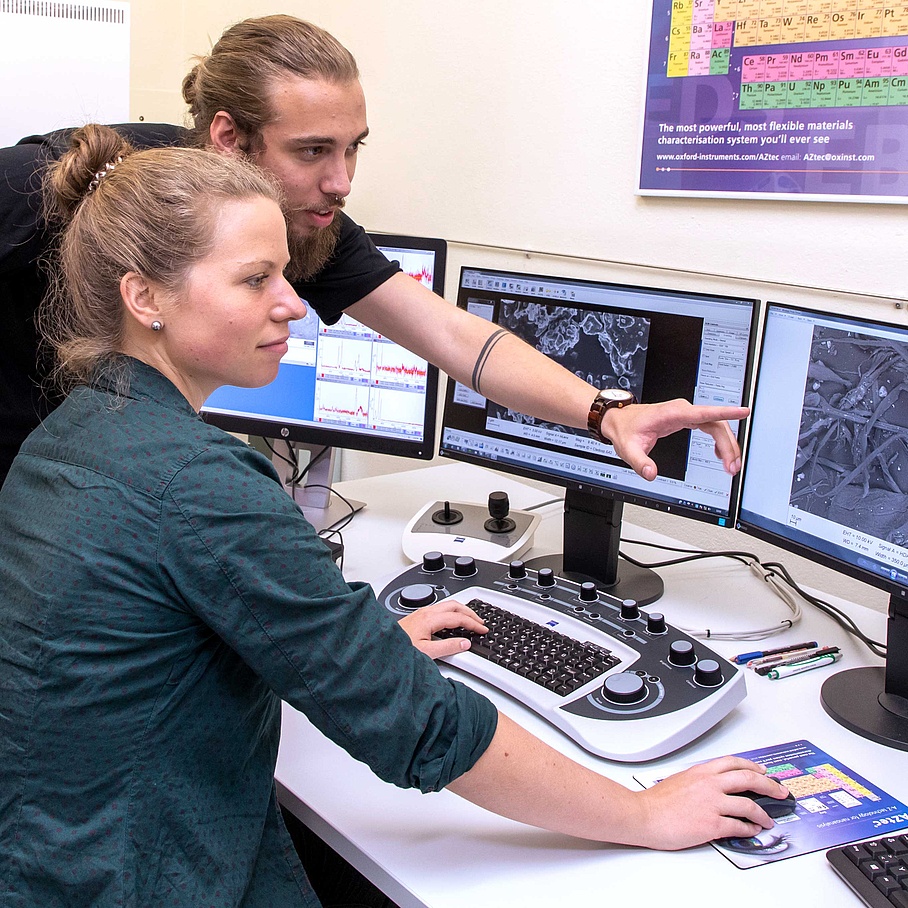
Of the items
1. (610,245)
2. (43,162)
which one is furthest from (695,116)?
(43,162)

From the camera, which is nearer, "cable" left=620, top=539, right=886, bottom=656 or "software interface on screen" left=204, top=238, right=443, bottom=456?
"cable" left=620, top=539, right=886, bottom=656

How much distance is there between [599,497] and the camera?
1495 millimetres

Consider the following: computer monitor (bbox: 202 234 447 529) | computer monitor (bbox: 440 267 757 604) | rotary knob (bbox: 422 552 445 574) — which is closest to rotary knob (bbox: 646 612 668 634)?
computer monitor (bbox: 440 267 757 604)

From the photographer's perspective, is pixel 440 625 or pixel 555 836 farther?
pixel 440 625

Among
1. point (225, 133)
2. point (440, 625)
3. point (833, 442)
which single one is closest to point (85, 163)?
point (225, 133)

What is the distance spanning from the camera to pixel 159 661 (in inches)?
32.2

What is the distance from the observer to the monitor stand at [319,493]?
1.81 meters

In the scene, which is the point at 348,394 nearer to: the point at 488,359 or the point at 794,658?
the point at 488,359

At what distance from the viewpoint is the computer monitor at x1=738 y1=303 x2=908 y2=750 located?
111 cm

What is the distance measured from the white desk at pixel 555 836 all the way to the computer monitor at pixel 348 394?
64 centimetres

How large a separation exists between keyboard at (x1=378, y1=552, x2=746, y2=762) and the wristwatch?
210mm

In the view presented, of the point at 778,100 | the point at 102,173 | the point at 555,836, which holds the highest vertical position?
the point at 778,100

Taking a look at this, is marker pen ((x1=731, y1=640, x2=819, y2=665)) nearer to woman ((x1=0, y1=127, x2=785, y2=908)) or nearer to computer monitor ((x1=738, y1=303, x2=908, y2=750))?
computer monitor ((x1=738, y1=303, x2=908, y2=750))

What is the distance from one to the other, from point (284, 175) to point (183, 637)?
27.4 inches
